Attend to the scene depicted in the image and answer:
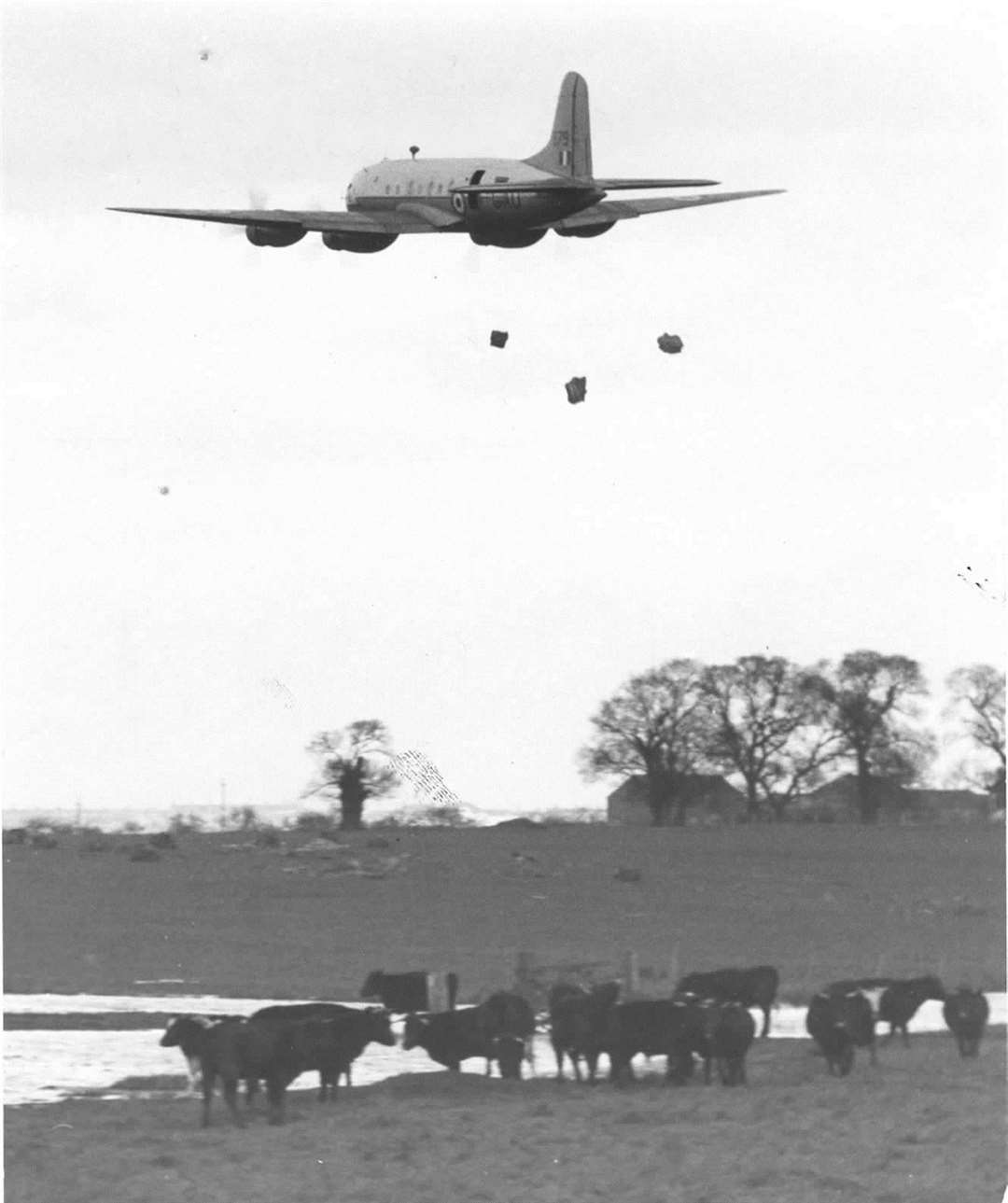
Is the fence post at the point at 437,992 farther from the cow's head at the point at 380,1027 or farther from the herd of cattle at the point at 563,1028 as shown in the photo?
the cow's head at the point at 380,1027

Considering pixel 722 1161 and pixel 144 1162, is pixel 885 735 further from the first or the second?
pixel 144 1162

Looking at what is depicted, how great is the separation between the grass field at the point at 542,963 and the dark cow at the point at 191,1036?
350 mm

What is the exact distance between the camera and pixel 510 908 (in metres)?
19.0

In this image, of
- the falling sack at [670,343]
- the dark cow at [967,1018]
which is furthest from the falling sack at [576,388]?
the dark cow at [967,1018]

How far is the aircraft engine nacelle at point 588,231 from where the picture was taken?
12.5 metres

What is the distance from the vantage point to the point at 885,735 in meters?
19.7

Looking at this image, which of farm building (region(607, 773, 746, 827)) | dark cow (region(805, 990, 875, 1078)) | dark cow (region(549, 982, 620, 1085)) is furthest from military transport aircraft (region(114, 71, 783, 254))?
farm building (region(607, 773, 746, 827))

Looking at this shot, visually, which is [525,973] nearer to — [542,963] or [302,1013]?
[542,963]

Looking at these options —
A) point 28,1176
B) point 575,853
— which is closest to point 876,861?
point 575,853

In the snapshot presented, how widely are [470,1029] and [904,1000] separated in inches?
147

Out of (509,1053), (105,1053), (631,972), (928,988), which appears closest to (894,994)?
(928,988)

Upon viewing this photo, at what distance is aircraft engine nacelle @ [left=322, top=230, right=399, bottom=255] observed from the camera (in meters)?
12.9

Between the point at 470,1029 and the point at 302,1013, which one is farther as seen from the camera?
the point at 470,1029

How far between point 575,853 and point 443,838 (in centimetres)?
156
